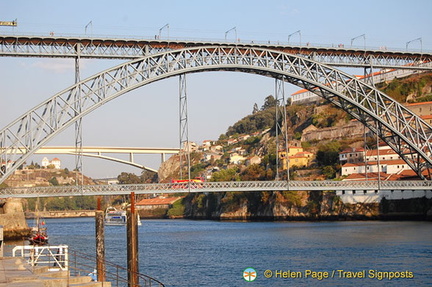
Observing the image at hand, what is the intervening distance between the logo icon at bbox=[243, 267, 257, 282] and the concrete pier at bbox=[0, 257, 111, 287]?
10529 mm

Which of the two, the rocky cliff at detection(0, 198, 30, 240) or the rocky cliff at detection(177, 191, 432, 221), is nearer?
the rocky cliff at detection(0, 198, 30, 240)

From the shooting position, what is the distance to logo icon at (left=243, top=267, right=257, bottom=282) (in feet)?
109

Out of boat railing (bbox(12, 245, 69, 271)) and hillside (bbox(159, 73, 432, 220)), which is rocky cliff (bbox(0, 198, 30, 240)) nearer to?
boat railing (bbox(12, 245, 69, 271))

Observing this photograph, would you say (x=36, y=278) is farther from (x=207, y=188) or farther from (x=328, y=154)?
(x=328, y=154)

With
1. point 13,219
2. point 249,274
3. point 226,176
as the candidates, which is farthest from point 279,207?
point 249,274

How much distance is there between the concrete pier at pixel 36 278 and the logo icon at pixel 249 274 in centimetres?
1053

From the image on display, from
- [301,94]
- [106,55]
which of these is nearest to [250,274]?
[106,55]

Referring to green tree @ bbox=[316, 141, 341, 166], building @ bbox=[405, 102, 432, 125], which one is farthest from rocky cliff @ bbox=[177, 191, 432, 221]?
building @ bbox=[405, 102, 432, 125]

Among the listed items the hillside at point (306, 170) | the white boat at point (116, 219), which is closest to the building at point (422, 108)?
the hillside at point (306, 170)

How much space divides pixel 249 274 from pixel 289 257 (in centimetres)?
744

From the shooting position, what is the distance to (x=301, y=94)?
153375 millimetres

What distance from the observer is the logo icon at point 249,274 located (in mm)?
33362

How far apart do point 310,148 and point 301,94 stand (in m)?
42.0

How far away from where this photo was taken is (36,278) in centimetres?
2219
